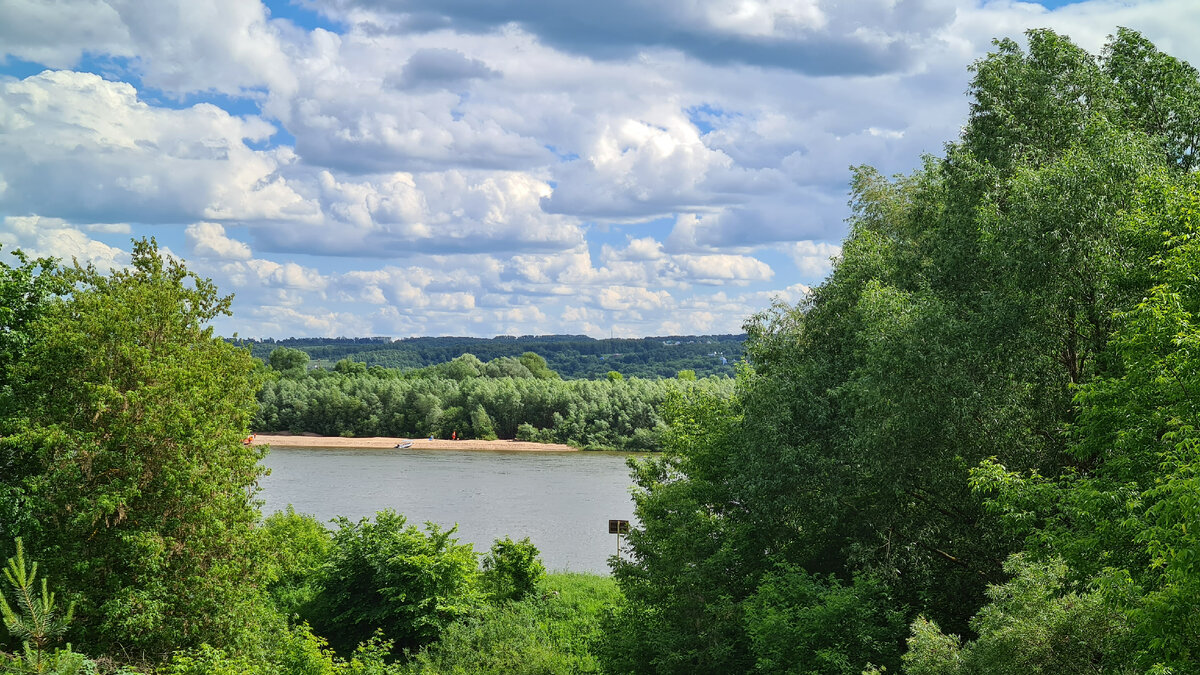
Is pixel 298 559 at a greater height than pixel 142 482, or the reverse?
pixel 142 482

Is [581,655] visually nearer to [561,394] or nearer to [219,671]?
[219,671]

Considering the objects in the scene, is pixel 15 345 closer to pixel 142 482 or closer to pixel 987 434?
pixel 142 482

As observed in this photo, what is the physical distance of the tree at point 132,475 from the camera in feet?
57.1

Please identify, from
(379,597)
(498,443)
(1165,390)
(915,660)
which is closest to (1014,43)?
(1165,390)

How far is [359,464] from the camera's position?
247ft

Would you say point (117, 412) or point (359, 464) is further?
point (359, 464)

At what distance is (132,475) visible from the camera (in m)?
18.0

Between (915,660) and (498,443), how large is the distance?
273 feet

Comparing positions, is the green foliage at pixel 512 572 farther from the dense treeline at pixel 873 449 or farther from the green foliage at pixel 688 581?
the green foliage at pixel 688 581

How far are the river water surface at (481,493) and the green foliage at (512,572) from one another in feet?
27.1

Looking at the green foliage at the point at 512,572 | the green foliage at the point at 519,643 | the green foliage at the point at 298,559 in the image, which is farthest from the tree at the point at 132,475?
the green foliage at the point at 512,572

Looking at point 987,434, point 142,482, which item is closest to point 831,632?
point 987,434

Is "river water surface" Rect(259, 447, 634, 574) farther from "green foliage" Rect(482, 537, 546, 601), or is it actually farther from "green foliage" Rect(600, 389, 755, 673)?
"green foliage" Rect(600, 389, 755, 673)

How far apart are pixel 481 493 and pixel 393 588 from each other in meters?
33.3
